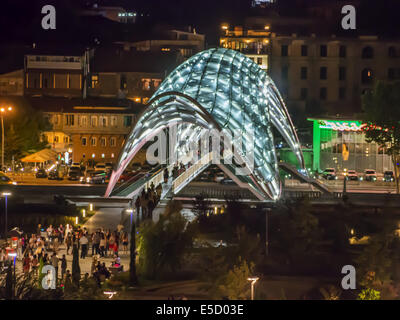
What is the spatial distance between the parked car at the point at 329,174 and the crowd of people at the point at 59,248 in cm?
2932

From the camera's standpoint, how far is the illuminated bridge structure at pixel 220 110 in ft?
134

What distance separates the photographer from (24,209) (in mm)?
37719

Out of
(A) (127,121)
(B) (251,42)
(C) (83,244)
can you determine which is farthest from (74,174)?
(B) (251,42)

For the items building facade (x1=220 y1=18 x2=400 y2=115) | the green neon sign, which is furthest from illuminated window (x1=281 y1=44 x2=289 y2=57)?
the green neon sign

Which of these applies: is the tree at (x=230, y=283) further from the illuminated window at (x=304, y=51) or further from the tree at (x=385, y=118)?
the illuminated window at (x=304, y=51)

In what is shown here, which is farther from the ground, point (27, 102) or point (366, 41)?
point (366, 41)

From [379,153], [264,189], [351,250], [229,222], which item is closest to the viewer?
[351,250]

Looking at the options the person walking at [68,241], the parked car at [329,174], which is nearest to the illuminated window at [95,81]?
the parked car at [329,174]

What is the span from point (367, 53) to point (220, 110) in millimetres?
48306

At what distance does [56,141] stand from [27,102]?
4.05m

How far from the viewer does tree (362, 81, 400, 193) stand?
56.8m
